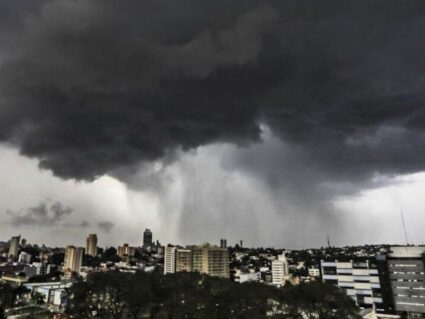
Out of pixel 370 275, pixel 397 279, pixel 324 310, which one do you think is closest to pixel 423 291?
pixel 397 279

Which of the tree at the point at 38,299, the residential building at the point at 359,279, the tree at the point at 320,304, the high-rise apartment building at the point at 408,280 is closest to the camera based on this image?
the tree at the point at 320,304

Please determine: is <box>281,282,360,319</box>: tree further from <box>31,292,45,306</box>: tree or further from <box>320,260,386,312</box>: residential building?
<box>31,292,45,306</box>: tree

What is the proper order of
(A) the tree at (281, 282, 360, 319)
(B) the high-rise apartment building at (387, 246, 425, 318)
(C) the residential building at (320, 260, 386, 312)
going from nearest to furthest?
1. (A) the tree at (281, 282, 360, 319)
2. (B) the high-rise apartment building at (387, 246, 425, 318)
3. (C) the residential building at (320, 260, 386, 312)

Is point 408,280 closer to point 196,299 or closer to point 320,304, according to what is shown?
point 320,304

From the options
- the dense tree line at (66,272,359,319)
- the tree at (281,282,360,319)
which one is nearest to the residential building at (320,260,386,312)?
the dense tree line at (66,272,359,319)

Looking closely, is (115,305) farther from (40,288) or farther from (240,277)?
(240,277)

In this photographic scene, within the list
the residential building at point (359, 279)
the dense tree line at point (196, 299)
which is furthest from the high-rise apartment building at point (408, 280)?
the dense tree line at point (196, 299)

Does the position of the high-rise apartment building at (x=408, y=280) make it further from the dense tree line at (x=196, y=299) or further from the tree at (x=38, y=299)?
the tree at (x=38, y=299)
